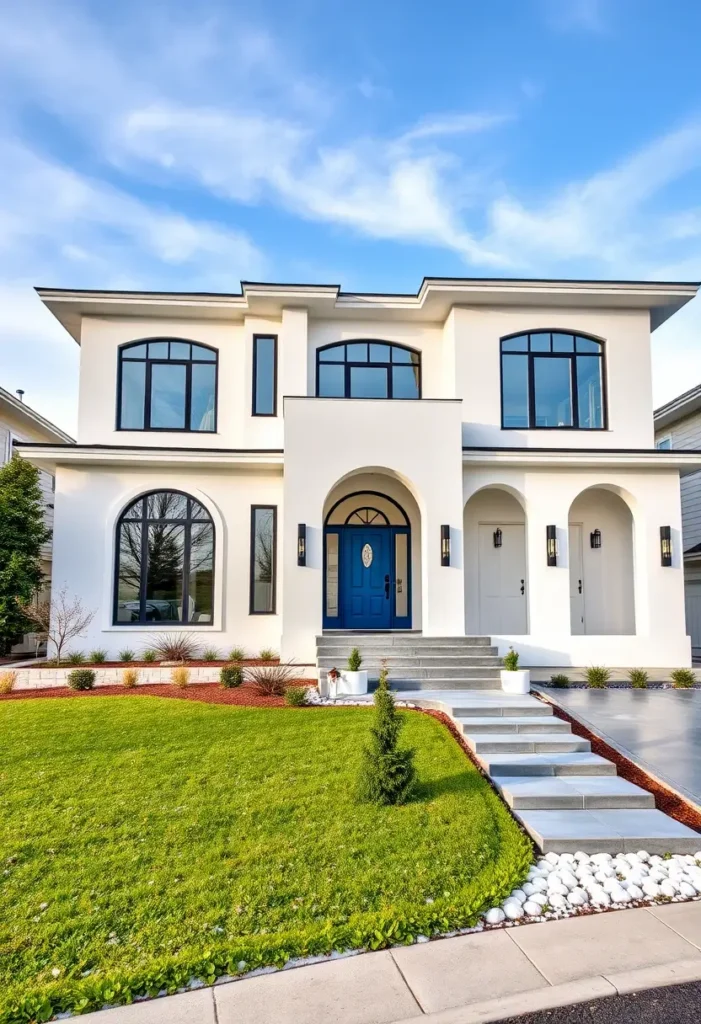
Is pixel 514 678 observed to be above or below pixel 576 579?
below

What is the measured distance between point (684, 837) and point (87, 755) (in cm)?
568

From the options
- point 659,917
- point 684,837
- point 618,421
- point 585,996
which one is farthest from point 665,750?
point 618,421

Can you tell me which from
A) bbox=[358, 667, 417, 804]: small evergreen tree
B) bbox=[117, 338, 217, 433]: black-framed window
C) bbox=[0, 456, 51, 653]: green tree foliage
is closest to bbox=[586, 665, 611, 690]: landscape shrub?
bbox=[358, 667, 417, 804]: small evergreen tree

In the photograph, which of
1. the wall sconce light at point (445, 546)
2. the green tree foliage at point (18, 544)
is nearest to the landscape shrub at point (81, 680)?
the green tree foliage at point (18, 544)

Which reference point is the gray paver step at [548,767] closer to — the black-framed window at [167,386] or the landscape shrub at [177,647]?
the landscape shrub at [177,647]

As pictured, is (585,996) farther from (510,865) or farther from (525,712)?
(525,712)

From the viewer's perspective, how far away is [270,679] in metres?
9.74

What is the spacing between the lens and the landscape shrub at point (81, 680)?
A: 32.9ft

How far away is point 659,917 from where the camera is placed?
3.89 metres

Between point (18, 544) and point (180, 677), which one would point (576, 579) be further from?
point (18, 544)

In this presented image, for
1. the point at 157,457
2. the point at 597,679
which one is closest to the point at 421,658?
the point at 597,679

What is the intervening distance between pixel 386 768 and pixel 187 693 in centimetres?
512

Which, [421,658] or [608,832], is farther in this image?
[421,658]

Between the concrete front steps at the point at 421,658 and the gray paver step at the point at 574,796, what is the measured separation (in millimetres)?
3930
